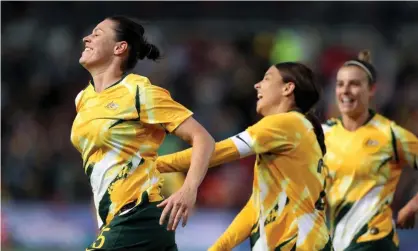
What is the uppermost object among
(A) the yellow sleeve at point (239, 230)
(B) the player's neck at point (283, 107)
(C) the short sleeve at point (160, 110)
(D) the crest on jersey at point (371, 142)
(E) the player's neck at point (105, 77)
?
(E) the player's neck at point (105, 77)

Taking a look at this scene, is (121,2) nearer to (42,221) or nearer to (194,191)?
(42,221)

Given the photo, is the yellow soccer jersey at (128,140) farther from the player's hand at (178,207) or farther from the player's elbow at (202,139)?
the player's hand at (178,207)

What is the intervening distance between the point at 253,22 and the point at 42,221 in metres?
5.73

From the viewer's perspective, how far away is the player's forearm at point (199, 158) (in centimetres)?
542

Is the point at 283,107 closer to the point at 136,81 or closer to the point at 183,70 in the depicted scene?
the point at 136,81

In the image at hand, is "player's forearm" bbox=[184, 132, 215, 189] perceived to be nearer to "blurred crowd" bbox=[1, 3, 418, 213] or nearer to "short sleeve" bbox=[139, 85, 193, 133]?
"short sleeve" bbox=[139, 85, 193, 133]

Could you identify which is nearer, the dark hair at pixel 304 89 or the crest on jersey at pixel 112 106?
the crest on jersey at pixel 112 106

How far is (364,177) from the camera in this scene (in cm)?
786

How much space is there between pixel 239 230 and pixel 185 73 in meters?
10.5

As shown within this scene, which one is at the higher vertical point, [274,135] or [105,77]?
[105,77]

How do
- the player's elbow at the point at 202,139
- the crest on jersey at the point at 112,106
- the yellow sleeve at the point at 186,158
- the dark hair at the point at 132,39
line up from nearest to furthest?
1. the player's elbow at the point at 202,139
2. the crest on jersey at the point at 112,106
3. the dark hair at the point at 132,39
4. the yellow sleeve at the point at 186,158

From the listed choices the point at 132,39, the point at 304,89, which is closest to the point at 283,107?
the point at 304,89

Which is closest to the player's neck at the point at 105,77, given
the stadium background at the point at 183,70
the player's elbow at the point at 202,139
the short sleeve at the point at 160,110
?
the short sleeve at the point at 160,110

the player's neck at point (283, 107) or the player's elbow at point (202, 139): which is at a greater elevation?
the player's neck at point (283, 107)
